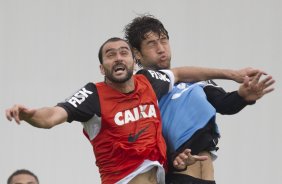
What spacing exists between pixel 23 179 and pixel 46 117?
2112 millimetres

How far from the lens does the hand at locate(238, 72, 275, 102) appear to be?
6211mm

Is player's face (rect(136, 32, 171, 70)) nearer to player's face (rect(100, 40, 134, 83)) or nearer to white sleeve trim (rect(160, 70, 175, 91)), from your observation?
white sleeve trim (rect(160, 70, 175, 91))

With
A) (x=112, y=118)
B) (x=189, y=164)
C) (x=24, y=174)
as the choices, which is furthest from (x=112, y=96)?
(x=24, y=174)

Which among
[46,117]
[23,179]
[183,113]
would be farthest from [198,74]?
[23,179]

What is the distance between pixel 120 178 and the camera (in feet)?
19.4

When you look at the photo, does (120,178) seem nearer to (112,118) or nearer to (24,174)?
(112,118)

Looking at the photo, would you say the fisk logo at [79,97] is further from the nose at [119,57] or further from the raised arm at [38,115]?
the nose at [119,57]

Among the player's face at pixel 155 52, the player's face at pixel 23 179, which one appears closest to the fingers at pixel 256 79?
the player's face at pixel 155 52

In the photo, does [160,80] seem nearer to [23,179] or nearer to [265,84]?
[265,84]

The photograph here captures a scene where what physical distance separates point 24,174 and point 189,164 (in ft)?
7.10

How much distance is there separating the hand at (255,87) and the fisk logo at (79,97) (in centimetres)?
107

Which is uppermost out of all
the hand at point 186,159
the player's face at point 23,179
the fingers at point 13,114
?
the fingers at point 13,114

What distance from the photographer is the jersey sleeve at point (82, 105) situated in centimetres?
580

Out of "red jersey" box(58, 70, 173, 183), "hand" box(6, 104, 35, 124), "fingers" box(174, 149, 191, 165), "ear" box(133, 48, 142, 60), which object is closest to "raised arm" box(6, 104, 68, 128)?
"hand" box(6, 104, 35, 124)
